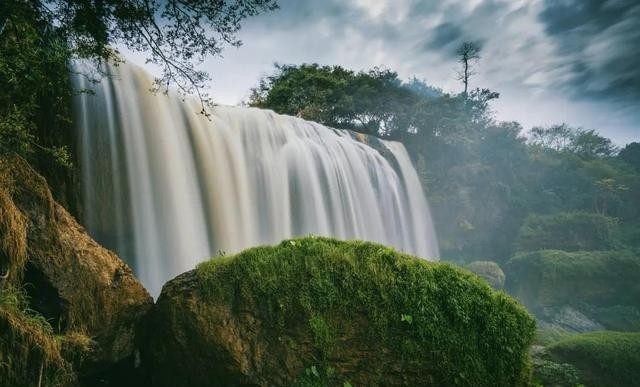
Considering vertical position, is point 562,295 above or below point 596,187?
below

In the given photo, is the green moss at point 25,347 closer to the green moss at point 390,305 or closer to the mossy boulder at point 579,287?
the green moss at point 390,305

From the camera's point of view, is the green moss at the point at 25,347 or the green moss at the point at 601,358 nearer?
the green moss at the point at 25,347

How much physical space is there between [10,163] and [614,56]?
29.3 metres

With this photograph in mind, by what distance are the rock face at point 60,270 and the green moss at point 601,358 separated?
321 inches

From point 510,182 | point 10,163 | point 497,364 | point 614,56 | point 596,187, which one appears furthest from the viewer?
point 596,187

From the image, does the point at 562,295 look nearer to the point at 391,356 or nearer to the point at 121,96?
the point at 391,356

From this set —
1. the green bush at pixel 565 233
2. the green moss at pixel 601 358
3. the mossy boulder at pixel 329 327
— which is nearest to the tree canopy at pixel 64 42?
the mossy boulder at pixel 329 327

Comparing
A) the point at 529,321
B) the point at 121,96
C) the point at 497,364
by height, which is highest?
the point at 121,96

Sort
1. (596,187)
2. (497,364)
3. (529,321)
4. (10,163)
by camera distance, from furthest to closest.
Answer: (596,187) → (529,321) → (497,364) → (10,163)

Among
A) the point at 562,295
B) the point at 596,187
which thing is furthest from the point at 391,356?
the point at 596,187

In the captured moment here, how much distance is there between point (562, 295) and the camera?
18.4m

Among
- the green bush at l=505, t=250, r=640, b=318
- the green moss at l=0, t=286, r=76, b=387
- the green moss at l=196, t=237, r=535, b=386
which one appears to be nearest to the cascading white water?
the green moss at l=196, t=237, r=535, b=386

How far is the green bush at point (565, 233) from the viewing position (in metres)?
22.8

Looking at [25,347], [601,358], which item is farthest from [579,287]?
[25,347]
